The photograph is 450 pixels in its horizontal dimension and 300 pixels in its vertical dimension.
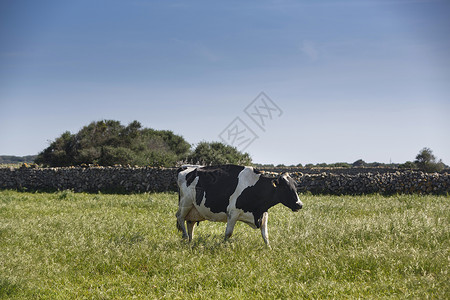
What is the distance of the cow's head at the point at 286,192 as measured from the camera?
7.86m

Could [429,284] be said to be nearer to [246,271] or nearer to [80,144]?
[246,271]

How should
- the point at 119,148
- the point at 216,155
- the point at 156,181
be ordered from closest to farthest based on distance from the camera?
1. the point at 156,181
2. the point at 216,155
3. the point at 119,148

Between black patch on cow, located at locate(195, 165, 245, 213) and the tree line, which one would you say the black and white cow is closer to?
black patch on cow, located at locate(195, 165, 245, 213)

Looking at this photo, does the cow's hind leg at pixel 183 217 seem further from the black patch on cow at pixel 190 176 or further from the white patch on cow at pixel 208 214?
the black patch on cow at pixel 190 176

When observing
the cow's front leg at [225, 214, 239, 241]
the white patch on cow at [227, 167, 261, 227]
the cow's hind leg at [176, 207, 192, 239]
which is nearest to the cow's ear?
the white patch on cow at [227, 167, 261, 227]

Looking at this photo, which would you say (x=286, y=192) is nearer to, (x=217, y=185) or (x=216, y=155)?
(x=217, y=185)

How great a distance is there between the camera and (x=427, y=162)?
50.2 meters

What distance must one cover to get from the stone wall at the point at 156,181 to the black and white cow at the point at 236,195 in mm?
10416

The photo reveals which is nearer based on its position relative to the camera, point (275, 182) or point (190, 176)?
point (275, 182)

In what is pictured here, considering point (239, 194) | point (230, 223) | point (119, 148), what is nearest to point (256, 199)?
point (239, 194)

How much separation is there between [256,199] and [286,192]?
0.64 meters

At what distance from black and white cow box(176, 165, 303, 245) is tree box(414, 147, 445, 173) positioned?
47127mm

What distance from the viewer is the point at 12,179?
83.4 feet

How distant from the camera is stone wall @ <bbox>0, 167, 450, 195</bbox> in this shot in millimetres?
19969
